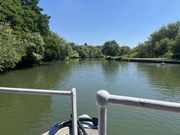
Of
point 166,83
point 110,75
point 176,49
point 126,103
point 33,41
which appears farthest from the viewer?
point 176,49

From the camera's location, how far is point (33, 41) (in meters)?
27.6

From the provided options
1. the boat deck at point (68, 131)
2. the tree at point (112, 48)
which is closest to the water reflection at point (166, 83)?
the boat deck at point (68, 131)

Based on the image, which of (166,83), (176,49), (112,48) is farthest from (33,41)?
(112,48)

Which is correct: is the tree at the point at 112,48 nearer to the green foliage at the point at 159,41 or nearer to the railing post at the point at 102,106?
the green foliage at the point at 159,41

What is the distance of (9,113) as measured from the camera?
7.36m

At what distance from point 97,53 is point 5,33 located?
8873 centimetres

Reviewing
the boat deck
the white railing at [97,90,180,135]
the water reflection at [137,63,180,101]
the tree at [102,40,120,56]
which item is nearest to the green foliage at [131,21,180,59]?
the tree at [102,40,120,56]

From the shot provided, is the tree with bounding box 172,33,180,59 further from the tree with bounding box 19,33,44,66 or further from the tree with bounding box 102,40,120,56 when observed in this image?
the tree with bounding box 102,40,120,56

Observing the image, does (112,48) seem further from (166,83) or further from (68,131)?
(68,131)

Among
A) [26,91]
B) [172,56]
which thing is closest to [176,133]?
[26,91]

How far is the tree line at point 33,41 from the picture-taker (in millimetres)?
15323

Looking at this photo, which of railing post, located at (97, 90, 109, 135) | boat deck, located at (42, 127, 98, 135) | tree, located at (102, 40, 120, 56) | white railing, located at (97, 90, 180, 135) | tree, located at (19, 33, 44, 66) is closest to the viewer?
white railing, located at (97, 90, 180, 135)

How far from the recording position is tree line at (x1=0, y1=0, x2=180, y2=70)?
15323 mm

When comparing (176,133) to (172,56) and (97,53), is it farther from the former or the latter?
(97,53)
